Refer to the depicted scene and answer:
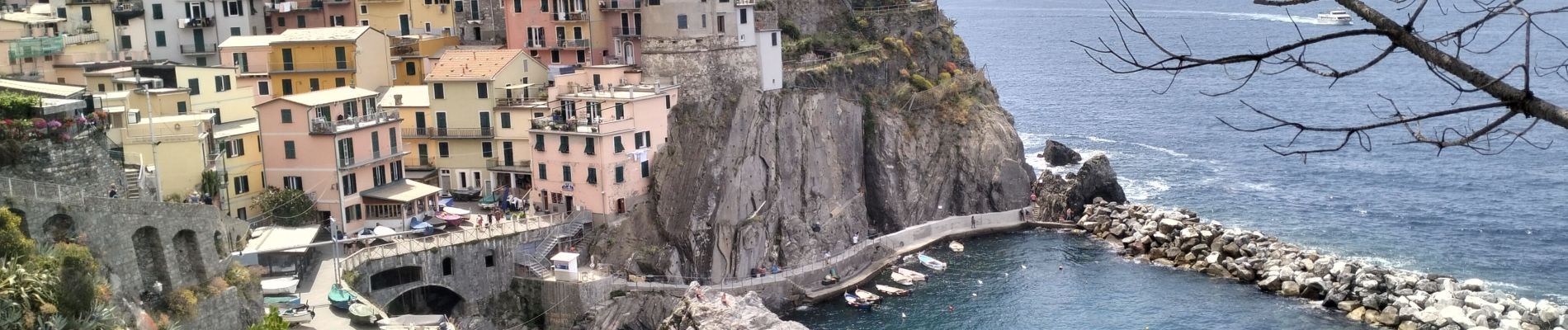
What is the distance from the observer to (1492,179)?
94312 mm

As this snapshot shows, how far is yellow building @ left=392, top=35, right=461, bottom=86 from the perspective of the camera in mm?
74625

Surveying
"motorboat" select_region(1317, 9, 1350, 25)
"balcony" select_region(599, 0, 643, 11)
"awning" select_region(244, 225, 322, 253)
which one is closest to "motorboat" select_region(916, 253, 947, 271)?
"balcony" select_region(599, 0, 643, 11)

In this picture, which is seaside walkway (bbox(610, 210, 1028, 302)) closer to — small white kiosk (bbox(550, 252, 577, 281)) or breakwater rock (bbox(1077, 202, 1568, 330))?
small white kiosk (bbox(550, 252, 577, 281))

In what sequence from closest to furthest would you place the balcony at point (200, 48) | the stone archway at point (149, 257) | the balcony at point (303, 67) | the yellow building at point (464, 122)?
1. the stone archway at point (149, 257)
2. the yellow building at point (464, 122)
3. the balcony at point (303, 67)
4. the balcony at point (200, 48)

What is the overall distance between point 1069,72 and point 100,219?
12675 centimetres

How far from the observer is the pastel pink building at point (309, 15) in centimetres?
7912

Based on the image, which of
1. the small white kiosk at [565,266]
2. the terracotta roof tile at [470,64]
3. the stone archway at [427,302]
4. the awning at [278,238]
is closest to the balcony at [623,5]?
the terracotta roof tile at [470,64]

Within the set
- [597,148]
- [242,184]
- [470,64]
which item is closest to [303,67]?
[470,64]

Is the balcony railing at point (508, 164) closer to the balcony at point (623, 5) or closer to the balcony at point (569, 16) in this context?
the balcony at point (569, 16)

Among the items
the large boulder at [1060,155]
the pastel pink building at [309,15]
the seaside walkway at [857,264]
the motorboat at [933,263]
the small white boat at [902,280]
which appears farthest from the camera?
the large boulder at [1060,155]

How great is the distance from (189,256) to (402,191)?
1985cm

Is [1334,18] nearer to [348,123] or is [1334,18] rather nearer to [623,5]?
[623,5]

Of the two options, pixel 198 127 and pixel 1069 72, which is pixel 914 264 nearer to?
pixel 198 127

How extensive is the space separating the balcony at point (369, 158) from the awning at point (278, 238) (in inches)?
136
